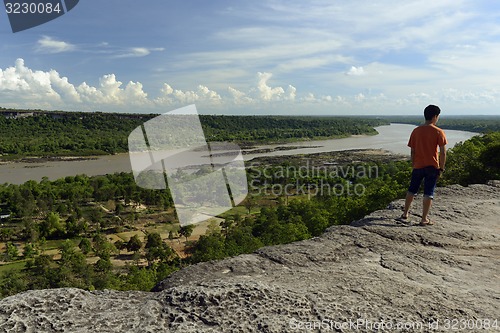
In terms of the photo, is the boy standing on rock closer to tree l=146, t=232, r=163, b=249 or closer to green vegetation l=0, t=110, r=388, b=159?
tree l=146, t=232, r=163, b=249

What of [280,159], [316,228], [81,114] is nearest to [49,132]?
[81,114]

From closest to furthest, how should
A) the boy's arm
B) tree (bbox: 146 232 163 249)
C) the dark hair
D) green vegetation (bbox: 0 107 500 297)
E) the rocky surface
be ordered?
1. the rocky surface
2. the boy's arm
3. the dark hair
4. green vegetation (bbox: 0 107 500 297)
5. tree (bbox: 146 232 163 249)

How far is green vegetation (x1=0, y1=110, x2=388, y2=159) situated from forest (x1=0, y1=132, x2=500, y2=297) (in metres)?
33.3

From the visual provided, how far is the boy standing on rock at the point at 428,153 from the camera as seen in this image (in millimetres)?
4438

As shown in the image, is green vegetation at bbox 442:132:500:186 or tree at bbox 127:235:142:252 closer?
green vegetation at bbox 442:132:500:186

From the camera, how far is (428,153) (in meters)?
4.54

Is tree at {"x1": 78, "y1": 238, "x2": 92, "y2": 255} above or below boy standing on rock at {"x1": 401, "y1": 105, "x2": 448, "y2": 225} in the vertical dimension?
below

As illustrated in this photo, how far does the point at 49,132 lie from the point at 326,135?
83.5 m

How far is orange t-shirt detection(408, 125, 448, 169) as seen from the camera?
14.6ft

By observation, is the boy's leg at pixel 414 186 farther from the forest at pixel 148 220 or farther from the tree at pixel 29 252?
the tree at pixel 29 252

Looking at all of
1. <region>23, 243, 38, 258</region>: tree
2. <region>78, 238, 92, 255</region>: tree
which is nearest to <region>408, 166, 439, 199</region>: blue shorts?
<region>78, 238, 92, 255</region>: tree

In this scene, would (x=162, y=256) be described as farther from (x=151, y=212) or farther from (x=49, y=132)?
(x=49, y=132)

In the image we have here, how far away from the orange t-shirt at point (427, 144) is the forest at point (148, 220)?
10.2 m

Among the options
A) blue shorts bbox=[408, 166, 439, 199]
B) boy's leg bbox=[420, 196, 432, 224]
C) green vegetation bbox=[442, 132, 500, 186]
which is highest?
blue shorts bbox=[408, 166, 439, 199]
